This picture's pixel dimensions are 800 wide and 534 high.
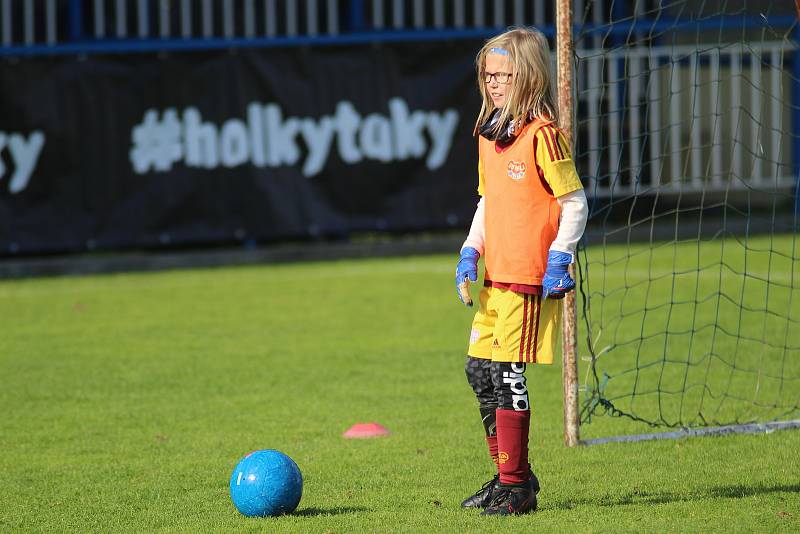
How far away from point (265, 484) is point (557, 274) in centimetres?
131

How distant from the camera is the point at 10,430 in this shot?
6582 mm

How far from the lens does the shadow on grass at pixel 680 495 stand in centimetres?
493

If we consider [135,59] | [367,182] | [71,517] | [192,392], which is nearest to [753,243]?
[367,182]

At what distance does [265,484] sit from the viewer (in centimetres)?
464

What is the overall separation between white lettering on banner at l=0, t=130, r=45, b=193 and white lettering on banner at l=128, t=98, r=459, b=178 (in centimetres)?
97

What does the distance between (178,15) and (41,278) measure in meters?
4.89

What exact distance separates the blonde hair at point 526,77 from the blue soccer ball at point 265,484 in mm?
1461

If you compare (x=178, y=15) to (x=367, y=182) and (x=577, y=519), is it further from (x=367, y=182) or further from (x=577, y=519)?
(x=577, y=519)

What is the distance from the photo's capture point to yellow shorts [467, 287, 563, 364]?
462 centimetres

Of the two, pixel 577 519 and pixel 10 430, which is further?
pixel 10 430

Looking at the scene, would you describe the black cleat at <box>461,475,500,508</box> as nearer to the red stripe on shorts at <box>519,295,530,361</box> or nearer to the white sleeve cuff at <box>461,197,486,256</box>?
the red stripe on shorts at <box>519,295,530,361</box>

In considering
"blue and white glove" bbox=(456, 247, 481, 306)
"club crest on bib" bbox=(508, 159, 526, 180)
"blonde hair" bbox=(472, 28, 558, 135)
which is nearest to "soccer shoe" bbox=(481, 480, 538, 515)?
"blue and white glove" bbox=(456, 247, 481, 306)

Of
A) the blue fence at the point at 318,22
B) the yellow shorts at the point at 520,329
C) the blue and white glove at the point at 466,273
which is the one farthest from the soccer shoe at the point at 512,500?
the blue fence at the point at 318,22

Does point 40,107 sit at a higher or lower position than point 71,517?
higher
